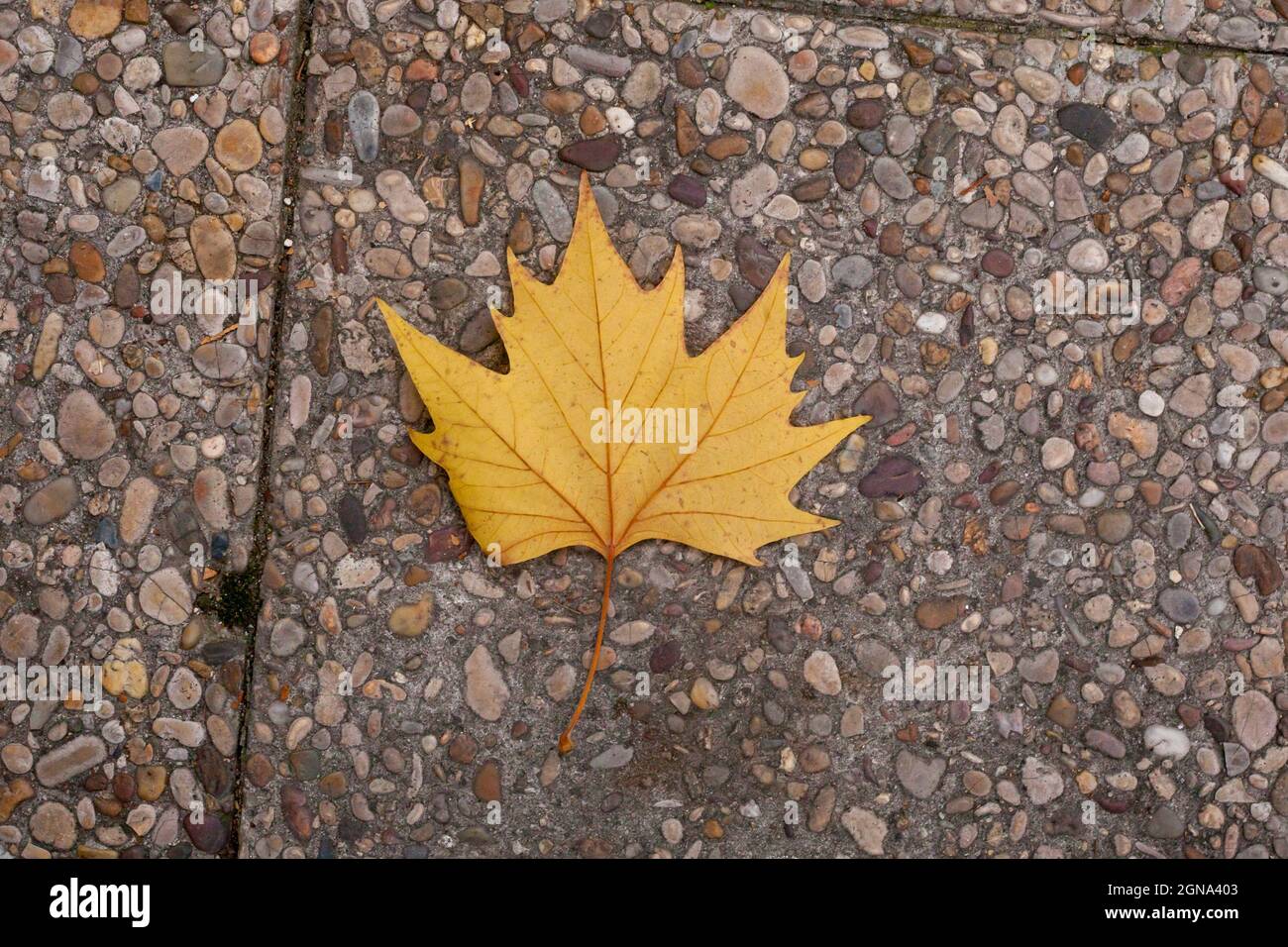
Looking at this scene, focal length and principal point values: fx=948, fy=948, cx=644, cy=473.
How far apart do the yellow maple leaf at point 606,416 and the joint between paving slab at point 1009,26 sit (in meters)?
0.77

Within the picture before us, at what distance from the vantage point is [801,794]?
8.02 feet

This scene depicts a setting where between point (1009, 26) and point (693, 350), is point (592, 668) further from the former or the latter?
point (1009, 26)

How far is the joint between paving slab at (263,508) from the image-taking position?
2.40m

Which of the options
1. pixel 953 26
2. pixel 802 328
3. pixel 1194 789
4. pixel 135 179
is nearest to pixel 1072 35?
pixel 953 26

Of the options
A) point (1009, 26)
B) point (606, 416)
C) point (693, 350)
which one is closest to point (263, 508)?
point (606, 416)

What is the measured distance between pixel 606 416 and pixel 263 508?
92 cm

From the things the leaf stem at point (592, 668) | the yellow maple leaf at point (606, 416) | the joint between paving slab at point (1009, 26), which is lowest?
the leaf stem at point (592, 668)

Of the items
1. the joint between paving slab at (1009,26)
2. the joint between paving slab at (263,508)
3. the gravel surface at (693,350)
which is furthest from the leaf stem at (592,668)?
the joint between paving slab at (1009,26)

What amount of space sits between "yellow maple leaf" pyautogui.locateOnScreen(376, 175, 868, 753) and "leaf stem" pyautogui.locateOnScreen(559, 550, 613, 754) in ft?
0.20

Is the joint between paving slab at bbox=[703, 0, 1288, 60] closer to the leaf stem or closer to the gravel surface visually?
the gravel surface

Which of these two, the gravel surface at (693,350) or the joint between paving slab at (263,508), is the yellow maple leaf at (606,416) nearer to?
the gravel surface at (693,350)

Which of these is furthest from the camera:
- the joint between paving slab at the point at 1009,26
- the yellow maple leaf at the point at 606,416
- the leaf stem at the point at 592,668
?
the joint between paving slab at the point at 1009,26

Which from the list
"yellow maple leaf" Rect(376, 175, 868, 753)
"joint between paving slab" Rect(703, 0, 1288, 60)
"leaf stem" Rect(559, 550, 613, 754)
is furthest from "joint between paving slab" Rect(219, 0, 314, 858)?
"joint between paving slab" Rect(703, 0, 1288, 60)

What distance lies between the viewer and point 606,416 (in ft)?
7.25
